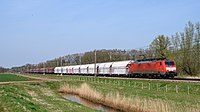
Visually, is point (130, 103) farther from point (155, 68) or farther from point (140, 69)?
point (140, 69)

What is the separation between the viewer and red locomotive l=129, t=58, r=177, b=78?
47.2 m

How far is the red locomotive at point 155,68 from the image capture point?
47.2 m

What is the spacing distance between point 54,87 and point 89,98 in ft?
42.5

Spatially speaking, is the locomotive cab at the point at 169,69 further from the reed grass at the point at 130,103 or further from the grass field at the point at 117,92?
the reed grass at the point at 130,103

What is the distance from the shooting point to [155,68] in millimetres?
49219

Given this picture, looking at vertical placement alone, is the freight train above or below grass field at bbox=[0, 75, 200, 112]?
above

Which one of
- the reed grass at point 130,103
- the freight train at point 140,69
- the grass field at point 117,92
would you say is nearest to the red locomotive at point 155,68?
the freight train at point 140,69

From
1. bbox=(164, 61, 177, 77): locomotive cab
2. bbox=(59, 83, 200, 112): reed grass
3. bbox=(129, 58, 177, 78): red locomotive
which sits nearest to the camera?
bbox=(59, 83, 200, 112): reed grass

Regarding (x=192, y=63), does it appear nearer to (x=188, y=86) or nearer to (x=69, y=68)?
(x=188, y=86)

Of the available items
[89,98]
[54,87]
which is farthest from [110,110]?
[54,87]

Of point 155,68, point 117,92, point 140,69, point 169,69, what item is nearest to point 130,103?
point 117,92

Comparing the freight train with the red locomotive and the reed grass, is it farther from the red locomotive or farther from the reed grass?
the reed grass

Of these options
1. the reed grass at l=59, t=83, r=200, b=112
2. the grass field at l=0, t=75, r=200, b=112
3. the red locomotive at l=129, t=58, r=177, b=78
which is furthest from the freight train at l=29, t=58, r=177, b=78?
the reed grass at l=59, t=83, r=200, b=112

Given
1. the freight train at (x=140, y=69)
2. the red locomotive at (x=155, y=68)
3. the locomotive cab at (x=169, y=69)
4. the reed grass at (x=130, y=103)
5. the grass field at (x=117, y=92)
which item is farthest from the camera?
the freight train at (x=140, y=69)
